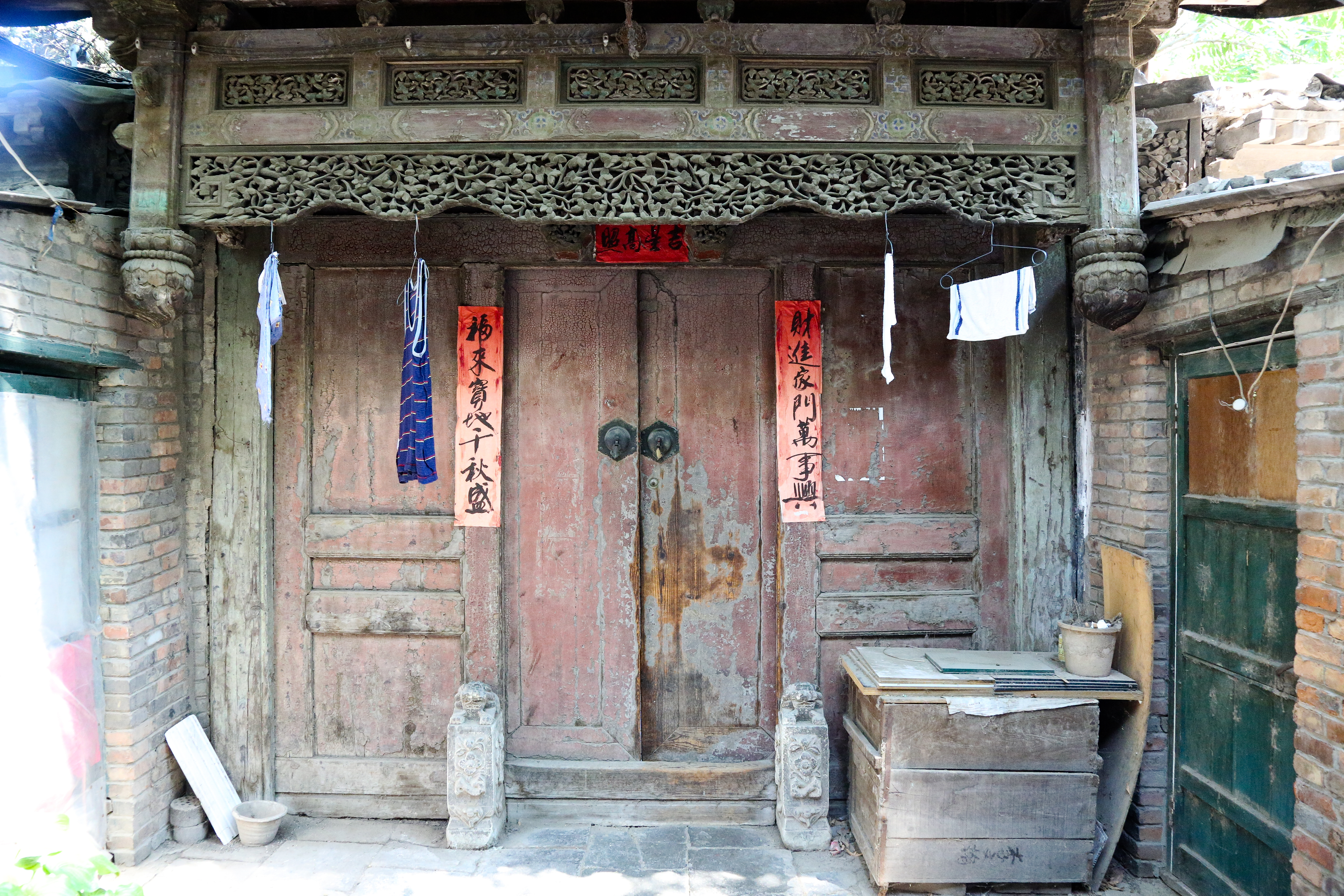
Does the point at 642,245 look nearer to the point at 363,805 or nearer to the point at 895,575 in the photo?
the point at 895,575

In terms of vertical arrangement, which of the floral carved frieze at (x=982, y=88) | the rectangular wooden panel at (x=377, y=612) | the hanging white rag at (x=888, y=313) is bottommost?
the rectangular wooden panel at (x=377, y=612)

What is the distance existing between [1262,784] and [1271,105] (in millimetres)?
3293

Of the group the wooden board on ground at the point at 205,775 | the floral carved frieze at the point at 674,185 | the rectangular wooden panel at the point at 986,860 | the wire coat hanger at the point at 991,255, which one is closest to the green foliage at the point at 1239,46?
the wire coat hanger at the point at 991,255

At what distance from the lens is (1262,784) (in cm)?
317

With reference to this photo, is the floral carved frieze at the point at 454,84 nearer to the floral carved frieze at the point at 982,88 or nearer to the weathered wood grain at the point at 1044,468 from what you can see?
the floral carved frieze at the point at 982,88

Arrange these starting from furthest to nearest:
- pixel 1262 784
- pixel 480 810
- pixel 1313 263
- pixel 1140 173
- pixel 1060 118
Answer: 1. pixel 1140 173
2. pixel 480 810
3. pixel 1060 118
4. pixel 1262 784
5. pixel 1313 263

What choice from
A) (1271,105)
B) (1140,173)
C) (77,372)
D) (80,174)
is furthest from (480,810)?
(1271,105)

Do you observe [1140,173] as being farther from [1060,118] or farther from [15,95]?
[15,95]

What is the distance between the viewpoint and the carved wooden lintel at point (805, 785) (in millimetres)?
3967

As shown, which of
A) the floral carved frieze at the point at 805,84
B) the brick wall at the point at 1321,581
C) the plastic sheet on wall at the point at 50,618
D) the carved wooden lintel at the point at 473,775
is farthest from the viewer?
the carved wooden lintel at the point at 473,775

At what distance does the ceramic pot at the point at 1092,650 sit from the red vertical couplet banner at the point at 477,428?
2.94m

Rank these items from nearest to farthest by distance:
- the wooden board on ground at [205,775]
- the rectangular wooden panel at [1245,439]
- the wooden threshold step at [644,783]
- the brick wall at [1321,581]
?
the brick wall at [1321,581] < the rectangular wooden panel at [1245,439] < the wooden board on ground at [205,775] < the wooden threshold step at [644,783]

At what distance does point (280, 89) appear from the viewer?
370cm

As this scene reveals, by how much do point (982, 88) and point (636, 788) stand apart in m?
3.96
